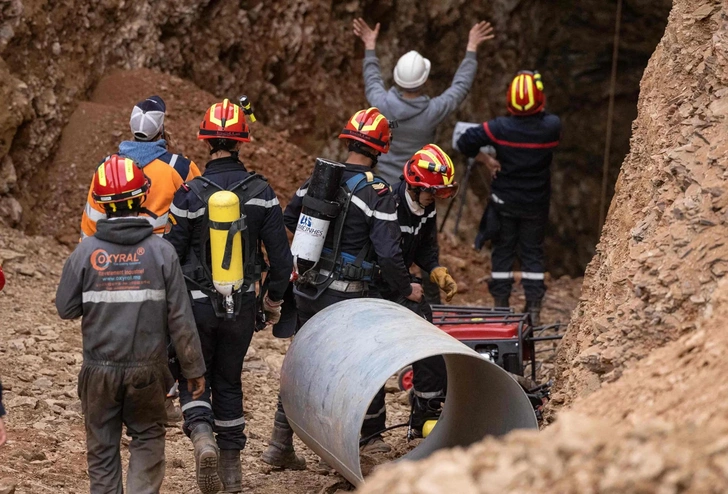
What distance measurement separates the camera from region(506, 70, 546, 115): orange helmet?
8.30 m

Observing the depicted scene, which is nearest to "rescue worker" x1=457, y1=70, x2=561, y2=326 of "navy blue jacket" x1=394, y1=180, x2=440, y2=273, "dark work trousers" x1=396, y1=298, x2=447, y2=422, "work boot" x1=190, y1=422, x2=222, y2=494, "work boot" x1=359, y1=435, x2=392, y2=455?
"navy blue jacket" x1=394, y1=180, x2=440, y2=273

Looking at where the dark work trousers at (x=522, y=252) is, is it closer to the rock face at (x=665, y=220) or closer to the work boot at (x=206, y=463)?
the rock face at (x=665, y=220)

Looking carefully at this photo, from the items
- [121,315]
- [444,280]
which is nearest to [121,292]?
[121,315]

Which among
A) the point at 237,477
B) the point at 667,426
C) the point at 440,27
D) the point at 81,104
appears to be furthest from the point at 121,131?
the point at 667,426

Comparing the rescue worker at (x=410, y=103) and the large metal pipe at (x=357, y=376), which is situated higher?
the rescue worker at (x=410, y=103)

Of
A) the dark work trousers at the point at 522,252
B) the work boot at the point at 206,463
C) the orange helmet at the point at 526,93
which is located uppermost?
the orange helmet at the point at 526,93

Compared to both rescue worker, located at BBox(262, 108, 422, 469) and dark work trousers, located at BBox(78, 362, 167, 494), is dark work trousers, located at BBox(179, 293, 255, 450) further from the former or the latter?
dark work trousers, located at BBox(78, 362, 167, 494)

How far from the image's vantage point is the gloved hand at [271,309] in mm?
5539

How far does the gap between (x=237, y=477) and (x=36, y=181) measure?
15.5 ft

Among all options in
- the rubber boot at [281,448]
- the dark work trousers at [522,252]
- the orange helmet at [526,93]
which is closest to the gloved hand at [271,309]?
the rubber boot at [281,448]

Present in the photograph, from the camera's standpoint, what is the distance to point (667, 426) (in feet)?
8.21

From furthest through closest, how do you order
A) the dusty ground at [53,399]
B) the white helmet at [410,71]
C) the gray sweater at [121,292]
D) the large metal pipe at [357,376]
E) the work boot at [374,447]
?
the white helmet at [410,71] < the work boot at [374,447] < the dusty ground at [53,399] < the large metal pipe at [357,376] < the gray sweater at [121,292]

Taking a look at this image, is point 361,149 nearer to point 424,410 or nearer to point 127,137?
point 424,410

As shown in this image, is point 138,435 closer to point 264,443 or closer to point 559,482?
point 264,443
